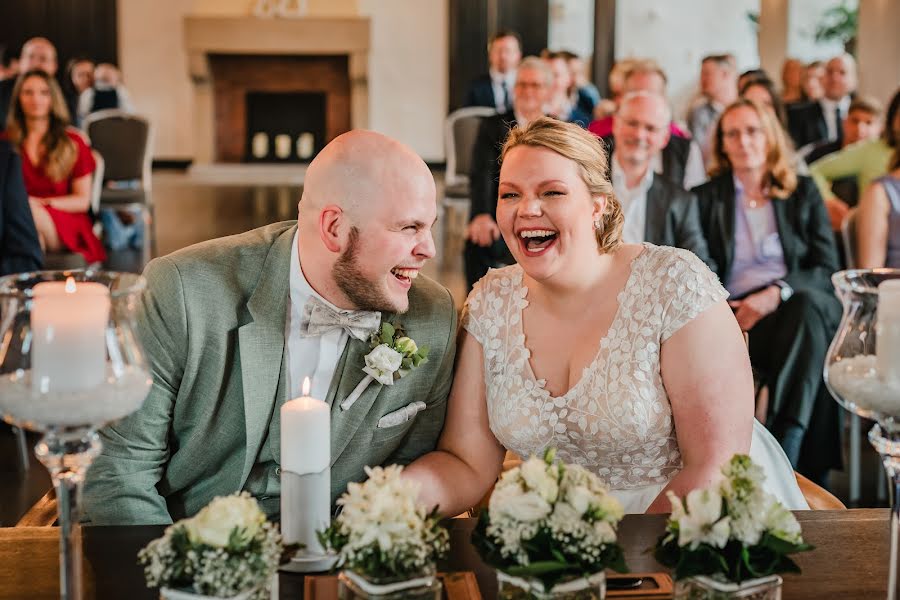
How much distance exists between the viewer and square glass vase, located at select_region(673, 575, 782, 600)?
1.28 meters

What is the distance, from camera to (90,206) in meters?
5.77

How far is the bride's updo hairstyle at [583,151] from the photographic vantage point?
222 centimetres

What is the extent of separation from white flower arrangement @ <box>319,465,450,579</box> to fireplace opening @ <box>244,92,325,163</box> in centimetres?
1420

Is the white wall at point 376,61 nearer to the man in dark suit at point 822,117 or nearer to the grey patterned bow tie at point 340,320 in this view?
the man in dark suit at point 822,117

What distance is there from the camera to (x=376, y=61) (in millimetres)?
→ 14664

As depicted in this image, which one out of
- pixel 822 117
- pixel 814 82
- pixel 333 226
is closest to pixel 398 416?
pixel 333 226

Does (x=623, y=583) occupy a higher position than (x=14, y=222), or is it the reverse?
(x=14, y=222)

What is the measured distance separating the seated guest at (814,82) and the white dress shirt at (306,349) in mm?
6759

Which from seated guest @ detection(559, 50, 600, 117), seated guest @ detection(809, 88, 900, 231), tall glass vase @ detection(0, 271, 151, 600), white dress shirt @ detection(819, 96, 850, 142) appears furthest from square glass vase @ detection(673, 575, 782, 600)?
seated guest @ detection(559, 50, 600, 117)

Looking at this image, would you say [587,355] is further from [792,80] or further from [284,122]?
[284,122]

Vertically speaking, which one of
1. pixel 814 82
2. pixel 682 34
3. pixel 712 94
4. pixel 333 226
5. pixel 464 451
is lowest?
pixel 464 451

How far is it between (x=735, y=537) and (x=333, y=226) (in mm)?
1078

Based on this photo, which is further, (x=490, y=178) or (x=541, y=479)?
(x=490, y=178)

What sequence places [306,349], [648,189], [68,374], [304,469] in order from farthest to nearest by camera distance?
[648,189] → [306,349] → [304,469] → [68,374]
